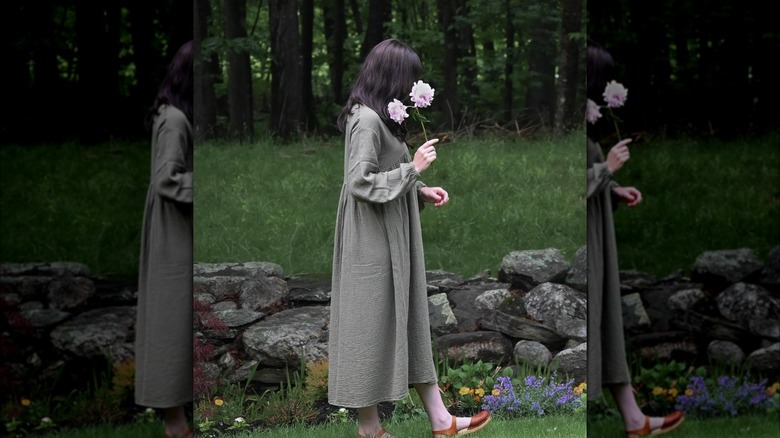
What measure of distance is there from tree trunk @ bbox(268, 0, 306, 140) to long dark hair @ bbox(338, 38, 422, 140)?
0.31 meters

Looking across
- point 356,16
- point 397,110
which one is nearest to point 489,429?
point 397,110

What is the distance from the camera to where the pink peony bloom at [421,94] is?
5.00 m

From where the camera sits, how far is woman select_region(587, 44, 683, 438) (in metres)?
5.37

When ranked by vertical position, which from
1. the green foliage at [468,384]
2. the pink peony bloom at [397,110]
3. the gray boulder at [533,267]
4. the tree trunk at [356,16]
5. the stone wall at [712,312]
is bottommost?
the green foliage at [468,384]

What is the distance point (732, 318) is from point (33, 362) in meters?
3.56

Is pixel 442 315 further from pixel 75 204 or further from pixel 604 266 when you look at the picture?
pixel 75 204

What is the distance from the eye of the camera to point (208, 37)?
16.5ft

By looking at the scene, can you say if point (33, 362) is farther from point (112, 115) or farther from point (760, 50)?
point (760, 50)

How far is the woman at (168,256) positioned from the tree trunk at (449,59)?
1182mm

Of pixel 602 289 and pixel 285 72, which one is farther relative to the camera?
pixel 602 289

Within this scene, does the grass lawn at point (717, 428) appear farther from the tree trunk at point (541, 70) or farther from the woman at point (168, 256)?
the woman at point (168, 256)

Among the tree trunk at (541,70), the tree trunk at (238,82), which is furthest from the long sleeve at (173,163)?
the tree trunk at (541,70)

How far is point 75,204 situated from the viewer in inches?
209

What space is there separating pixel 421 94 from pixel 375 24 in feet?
1.30
